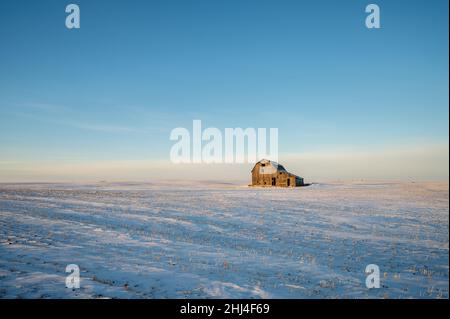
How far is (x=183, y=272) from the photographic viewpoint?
9.97 meters

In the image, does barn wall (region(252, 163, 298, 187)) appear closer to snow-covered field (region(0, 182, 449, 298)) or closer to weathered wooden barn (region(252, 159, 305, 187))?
weathered wooden barn (region(252, 159, 305, 187))

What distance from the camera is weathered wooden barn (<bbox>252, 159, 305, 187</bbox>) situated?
219ft

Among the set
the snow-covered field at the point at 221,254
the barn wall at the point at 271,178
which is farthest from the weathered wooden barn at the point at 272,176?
the snow-covered field at the point at 221,254

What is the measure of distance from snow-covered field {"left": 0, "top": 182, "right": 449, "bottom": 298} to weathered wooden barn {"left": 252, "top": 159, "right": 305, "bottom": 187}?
46021 millimetres

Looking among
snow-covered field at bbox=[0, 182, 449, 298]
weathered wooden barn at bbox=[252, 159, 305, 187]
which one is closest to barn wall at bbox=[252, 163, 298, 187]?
weathered wooden barn at bbox=[252, 159, 305, 187]

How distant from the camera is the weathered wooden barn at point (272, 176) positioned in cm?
6681

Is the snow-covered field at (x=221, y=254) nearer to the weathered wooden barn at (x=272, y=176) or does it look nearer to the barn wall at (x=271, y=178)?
the barn wall at (x=271, y=178)

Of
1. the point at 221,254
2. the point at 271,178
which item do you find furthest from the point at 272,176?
the point at 221,254

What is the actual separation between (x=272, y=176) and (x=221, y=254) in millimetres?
56442

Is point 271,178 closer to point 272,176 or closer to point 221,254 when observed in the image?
point 272,176

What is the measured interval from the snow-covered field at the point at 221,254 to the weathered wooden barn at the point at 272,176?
46021 millimetres

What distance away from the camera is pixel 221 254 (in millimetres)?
12219

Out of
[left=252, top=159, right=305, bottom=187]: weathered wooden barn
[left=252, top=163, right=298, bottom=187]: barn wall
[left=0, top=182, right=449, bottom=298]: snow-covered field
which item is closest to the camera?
[left=0, top=182, right=449, bottom=298]: snow-covered field
